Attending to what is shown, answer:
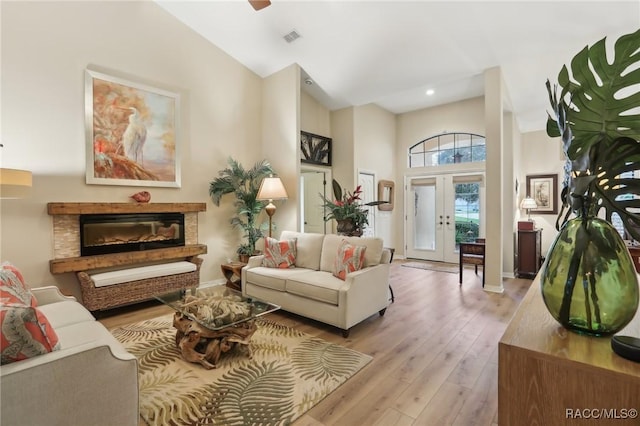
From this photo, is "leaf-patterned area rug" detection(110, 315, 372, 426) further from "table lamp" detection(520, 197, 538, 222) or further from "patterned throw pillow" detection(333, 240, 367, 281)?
"table lamp" detection(520, 197, 538, 222)

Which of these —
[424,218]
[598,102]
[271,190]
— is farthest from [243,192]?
[598,102]

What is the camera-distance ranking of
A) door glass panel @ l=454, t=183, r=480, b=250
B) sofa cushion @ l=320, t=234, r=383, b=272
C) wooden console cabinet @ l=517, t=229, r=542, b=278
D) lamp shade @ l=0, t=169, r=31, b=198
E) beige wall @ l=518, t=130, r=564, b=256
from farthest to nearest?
1. door glass panel @ l=454, t=183, r=480, b=250
2. beige wall @ l=518, t=130, r=564, b=256
3. wooden console cabinet @ l=517, t=229, r=542, b=278
4. sofa cushion @ l=320, t=234, r=383, b=272
5. lamp shade @ l=0, t=169, r=31, b=198

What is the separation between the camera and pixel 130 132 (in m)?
4.19

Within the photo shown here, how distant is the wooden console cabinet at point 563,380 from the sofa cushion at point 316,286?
2194 mm

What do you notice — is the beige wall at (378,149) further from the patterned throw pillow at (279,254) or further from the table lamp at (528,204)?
the patterned throw pillow at (279,254)

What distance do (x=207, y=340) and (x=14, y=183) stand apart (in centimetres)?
227

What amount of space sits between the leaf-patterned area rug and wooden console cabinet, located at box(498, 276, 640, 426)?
1444 millimetres

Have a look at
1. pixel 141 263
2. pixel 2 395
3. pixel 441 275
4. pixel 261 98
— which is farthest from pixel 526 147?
pixel 2 395

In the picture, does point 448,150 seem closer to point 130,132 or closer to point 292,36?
point 292,36

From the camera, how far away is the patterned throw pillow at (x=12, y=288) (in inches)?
69.8

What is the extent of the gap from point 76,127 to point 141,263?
6.16 feet

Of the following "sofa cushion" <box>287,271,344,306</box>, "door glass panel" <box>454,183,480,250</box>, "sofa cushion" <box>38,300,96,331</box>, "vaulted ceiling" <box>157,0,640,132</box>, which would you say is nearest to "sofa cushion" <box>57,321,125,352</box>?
"sofa cushion" <box>38,300,96,331</box>

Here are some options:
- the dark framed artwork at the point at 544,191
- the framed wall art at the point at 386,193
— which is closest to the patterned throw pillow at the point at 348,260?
the framed wall art at the point at 386,193

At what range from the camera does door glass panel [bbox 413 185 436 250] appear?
715cm
